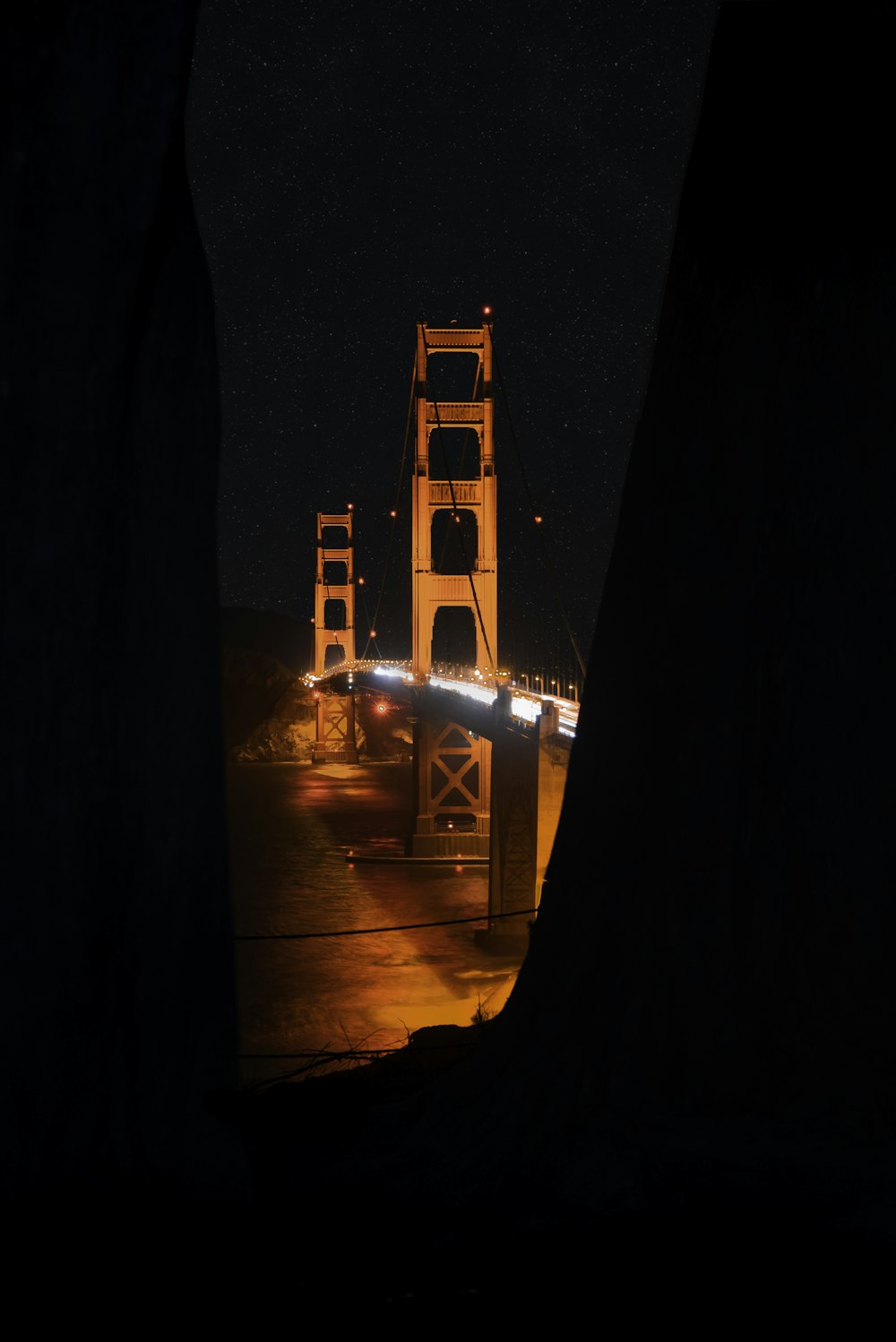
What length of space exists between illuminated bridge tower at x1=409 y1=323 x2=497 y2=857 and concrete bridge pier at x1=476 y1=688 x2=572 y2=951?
30.6 ft

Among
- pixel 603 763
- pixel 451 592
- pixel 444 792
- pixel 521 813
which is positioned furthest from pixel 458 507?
pixel 603 763

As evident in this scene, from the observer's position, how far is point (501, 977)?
1858cm

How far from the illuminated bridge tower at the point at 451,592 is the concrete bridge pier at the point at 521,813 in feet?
30.6

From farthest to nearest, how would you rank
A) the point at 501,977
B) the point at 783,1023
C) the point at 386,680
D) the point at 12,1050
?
the point at 386,680
the point at 501,977
the point at 783,1023
the point at 12,1050

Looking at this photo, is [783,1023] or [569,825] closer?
[783,1023]

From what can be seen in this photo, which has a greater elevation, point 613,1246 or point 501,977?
point 613,1246

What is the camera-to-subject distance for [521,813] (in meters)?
19.6

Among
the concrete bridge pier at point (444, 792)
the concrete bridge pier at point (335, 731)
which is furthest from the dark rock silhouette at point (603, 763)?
the concrete bridge pier at point (335, 731)

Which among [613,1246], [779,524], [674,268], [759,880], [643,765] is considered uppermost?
[674,268]

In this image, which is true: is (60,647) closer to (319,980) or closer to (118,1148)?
(118,1148)

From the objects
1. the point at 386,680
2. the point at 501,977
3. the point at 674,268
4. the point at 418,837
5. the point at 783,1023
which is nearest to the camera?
the point at 783,1023

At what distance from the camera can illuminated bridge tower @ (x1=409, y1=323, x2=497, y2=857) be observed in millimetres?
30953

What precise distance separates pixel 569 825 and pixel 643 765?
590mm

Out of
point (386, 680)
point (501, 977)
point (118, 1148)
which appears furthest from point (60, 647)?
point (386, 680)
